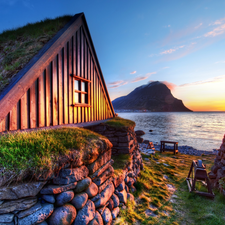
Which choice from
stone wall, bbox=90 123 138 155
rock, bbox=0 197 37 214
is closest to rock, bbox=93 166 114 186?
rock, bbox=0 197 37 214

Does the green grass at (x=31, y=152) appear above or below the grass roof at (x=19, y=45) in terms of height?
below

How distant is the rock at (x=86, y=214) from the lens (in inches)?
105

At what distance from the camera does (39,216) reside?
7.06ft

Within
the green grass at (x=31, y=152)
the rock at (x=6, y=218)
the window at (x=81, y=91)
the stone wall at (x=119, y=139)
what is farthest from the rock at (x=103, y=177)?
the window at (x=81, y=91)

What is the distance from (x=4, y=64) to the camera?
5.35m

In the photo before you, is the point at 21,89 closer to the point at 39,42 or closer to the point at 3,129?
the point at 3,129

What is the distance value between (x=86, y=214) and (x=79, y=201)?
329mm

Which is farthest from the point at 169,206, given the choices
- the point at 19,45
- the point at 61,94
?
the point at 19,45

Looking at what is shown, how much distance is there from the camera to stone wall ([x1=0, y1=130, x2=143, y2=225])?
2051 millimetres

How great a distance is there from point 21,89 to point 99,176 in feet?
11.4

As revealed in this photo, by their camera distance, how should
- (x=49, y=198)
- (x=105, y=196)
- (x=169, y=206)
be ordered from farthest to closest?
(x=169, y=206) → (x=105, y=196) → (x=49, y=198)

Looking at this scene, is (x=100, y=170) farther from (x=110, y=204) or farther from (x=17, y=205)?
(x=17, y=205)

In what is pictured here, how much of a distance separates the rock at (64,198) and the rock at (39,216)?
0.44 feet

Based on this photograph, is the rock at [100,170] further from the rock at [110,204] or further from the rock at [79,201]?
the rock at [110,204]
